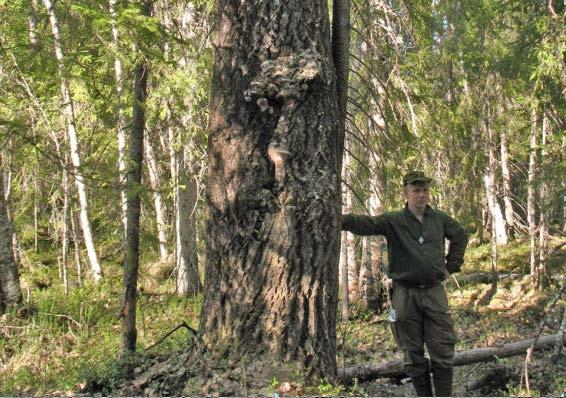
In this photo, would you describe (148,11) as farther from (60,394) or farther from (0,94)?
(0,94)

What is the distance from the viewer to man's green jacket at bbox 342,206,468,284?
489 centimetres

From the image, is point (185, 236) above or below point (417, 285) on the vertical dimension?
above

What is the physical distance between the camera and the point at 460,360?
6.34 metres

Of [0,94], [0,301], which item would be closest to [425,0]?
[0,94]

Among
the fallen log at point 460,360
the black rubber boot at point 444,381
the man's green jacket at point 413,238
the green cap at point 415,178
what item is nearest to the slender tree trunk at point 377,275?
the fallen log at point 460,360

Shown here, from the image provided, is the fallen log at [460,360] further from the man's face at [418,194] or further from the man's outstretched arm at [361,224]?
the man's face at [418,194]

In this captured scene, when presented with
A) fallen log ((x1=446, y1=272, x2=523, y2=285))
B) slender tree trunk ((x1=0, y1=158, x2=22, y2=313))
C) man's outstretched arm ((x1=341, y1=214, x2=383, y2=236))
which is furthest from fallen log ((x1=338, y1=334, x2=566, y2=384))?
fallen log ((x1=446, y1=272, x2=523, y2=285))

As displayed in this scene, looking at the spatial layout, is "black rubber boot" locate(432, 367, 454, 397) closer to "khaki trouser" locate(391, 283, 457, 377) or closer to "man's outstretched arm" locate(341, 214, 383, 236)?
"khaki trouser" locate(391, 283, 457, 377)

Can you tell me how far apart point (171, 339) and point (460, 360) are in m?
3.95

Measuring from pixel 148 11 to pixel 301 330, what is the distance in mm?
4589

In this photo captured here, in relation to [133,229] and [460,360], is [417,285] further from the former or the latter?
[133,229]

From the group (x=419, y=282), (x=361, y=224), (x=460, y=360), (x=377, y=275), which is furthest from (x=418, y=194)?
(x=377, y=275)

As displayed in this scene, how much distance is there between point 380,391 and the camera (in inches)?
224

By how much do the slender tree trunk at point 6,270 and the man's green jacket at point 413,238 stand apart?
7.26m
